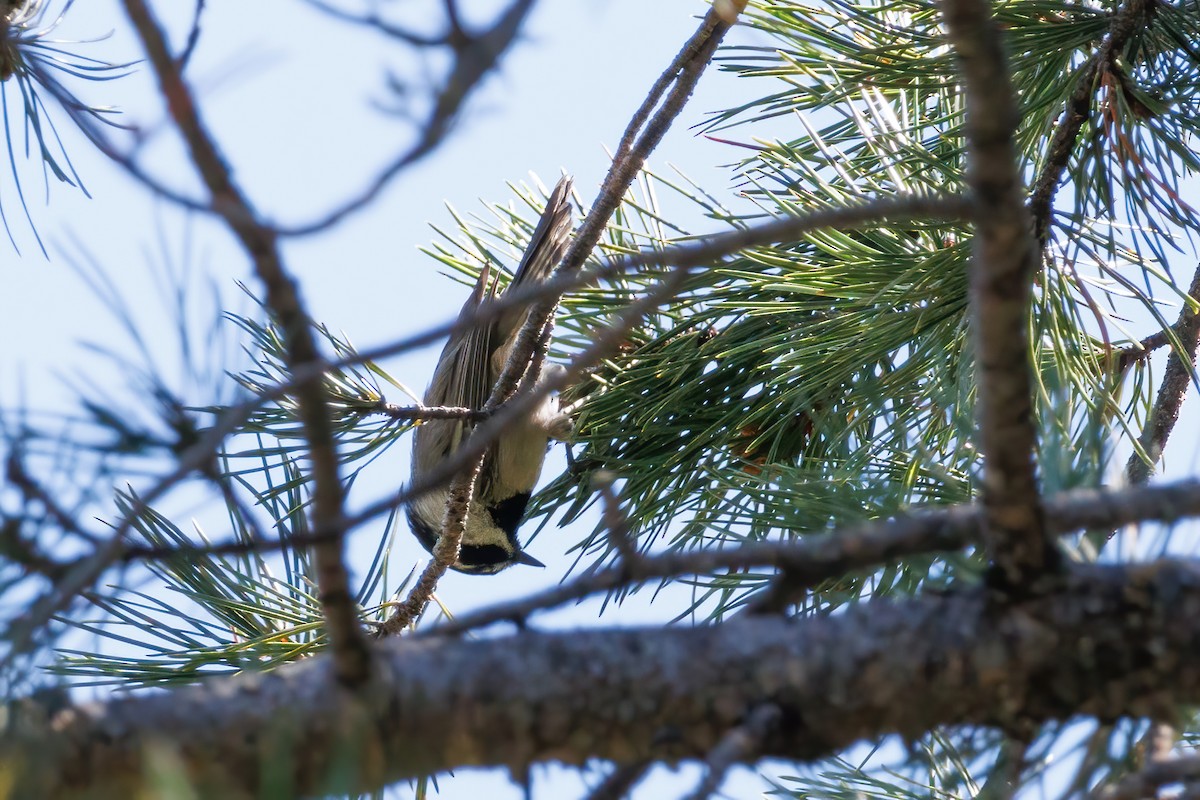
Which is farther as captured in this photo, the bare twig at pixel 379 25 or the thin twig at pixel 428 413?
the thin twig at pixel 428 413

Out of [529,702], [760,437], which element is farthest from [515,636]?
[760,437]

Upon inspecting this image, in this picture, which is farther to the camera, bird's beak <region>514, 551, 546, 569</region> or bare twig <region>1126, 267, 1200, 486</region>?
bird's beak <region>514, 551, 546, 569</region>

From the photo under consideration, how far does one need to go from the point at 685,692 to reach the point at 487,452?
8.33ft

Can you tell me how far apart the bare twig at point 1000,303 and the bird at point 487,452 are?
7.79 ft

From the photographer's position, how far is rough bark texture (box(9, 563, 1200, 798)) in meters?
0.73

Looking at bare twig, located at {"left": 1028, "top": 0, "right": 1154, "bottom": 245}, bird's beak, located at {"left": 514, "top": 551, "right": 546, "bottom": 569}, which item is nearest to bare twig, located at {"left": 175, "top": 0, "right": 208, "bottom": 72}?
bare twig, located at {"left": 1028, "top": 0, "right": 1154, "bottom": 245}

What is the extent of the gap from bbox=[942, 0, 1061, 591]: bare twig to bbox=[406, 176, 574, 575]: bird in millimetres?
2374

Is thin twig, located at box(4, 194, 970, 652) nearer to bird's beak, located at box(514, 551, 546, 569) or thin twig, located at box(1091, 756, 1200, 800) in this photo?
thin twig, located at box(1091, 756, 1200, 800)

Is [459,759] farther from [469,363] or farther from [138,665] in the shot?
[469,363]

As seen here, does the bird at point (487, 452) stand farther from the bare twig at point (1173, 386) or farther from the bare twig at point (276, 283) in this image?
the bare twig at point (276, 283)

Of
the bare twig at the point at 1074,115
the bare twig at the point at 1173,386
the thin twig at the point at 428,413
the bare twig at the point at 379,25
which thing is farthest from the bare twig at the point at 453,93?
the bare twig at the point at 1173,386

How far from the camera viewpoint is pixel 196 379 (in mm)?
915

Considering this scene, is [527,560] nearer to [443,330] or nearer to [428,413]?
[428,413]

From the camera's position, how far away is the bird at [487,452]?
3578mm
